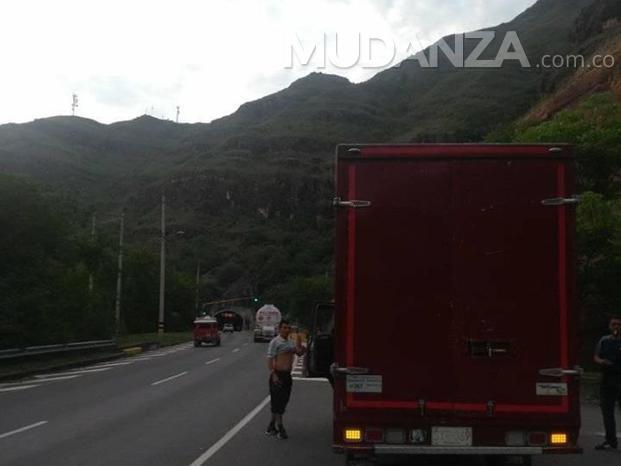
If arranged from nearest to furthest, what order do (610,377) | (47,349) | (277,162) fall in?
1. (610,377)
2. (47,349)
3. (277,162)

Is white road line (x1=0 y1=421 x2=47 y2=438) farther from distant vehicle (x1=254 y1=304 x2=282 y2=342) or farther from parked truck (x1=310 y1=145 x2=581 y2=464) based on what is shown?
distant vehicle (x1=254 y1=304 x2=282 y2=342)

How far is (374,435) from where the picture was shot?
290 inches

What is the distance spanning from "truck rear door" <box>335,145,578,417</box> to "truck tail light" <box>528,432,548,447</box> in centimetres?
20

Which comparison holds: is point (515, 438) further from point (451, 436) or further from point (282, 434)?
point (282, 434)

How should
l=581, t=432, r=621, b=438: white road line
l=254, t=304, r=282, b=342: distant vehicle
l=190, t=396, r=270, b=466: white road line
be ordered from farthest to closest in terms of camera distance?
l=254, t=304, r=282, b=342: distant vehicle, l=581, t=432, r=621, b=438: white road line, l=190, t=396, r=270, b=466: white road line

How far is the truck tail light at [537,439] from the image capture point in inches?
283

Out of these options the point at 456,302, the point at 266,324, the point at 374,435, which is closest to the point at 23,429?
the point at 374,435

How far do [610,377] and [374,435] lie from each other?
521 centimetres

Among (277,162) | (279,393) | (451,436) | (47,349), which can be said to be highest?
(277,162)

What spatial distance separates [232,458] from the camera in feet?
32.0

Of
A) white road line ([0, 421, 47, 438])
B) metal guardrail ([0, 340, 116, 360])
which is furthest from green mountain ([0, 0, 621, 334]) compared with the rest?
white road line ([0, 421, 47, 438])

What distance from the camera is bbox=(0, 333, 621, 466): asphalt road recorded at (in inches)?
390

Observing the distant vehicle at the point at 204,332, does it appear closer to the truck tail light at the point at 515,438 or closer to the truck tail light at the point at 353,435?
the truck tail light at the point at 353,435

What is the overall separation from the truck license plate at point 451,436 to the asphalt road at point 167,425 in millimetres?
2458
